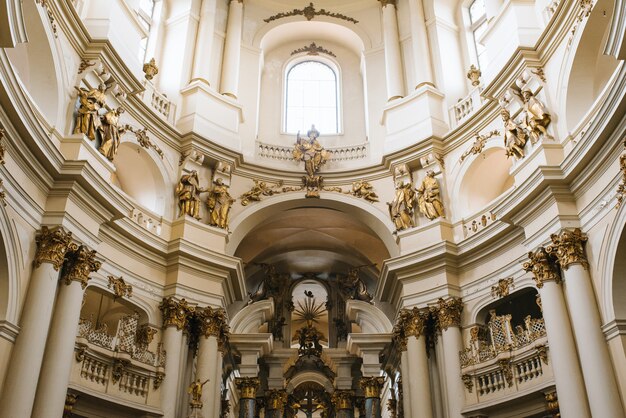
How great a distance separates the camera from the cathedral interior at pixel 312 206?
10.4 meters

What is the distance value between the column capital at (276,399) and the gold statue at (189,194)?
687cm

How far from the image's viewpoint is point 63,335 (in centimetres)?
1080

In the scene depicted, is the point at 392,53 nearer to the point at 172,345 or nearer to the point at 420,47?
the point at 420,47

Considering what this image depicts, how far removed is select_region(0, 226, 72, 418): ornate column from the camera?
378 inches

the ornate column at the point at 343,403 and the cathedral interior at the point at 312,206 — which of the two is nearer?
the cathedral interior at the point at 312,206

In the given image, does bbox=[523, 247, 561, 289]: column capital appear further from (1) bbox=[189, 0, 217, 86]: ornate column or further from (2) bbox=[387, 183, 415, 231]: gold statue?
(1) bbox=[189, 0, 217, 86]: ornate column

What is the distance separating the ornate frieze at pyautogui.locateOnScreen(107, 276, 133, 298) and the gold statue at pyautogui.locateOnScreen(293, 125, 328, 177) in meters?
6.35

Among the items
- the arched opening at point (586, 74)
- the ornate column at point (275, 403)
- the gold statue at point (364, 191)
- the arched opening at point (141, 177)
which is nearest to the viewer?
the arched opening at point (586, 74)

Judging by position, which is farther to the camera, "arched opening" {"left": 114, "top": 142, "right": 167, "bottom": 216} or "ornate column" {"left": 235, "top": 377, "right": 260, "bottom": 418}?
"ornate column" {"left": 235, "top": 377, "right": 260, "bottom": 418}

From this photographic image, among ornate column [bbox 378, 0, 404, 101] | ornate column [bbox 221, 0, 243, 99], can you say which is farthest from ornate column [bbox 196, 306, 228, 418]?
ornate column [bbox 378, 0, 404, 101]

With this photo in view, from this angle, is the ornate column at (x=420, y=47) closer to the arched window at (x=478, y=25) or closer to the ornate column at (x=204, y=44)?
the arched window at (x=478, y=25)

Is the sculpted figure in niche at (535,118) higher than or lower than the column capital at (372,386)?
higher

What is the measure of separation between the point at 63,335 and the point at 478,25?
13924 mm

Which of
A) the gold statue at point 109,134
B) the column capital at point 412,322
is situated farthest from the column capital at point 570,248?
the gold statue at point 109,134
